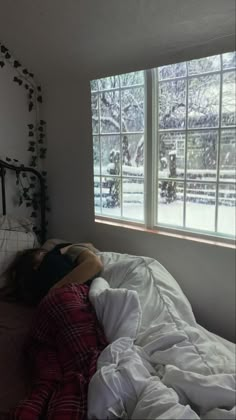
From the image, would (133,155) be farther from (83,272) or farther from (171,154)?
(83,272)

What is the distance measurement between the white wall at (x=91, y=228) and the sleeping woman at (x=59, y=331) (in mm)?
228

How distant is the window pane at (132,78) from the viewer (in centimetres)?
154

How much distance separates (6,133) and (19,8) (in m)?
0.64

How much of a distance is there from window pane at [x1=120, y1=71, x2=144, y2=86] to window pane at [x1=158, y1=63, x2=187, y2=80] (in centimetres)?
12

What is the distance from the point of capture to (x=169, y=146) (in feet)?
4.69

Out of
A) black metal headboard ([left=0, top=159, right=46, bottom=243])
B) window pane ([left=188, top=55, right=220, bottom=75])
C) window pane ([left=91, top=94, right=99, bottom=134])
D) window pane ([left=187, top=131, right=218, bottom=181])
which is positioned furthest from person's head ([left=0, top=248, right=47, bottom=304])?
window pane ([left=188, top=55, right=220, bottom=75])

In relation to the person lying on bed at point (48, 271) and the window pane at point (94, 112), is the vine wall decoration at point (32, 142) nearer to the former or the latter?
the window pane at point (94, 112)

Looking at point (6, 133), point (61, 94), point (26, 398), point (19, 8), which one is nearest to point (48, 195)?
point (6, 133)

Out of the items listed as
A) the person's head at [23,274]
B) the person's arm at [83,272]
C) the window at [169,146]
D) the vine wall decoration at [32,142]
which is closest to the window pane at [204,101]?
the window at [169,146]

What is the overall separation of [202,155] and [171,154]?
0.18 m

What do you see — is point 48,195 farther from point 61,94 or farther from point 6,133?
point 61,94

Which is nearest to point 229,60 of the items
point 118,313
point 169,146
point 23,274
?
point 169,146

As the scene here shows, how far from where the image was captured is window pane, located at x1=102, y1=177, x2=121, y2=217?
5.72ft

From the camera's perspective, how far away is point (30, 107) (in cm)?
202
